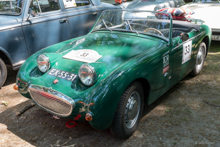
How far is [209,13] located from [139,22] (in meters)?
3.93

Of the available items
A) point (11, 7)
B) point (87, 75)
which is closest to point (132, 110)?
point (87, 75)

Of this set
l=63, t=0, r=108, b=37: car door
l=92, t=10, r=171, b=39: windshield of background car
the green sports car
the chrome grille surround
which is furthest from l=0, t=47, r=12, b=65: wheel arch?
l=92, t=10, r=171, b=39: windshield of background car

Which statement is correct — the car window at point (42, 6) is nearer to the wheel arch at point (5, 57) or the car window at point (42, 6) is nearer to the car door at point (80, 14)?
the car door at point (80, 14)

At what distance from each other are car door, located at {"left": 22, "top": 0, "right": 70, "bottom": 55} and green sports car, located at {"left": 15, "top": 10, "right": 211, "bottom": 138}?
3.85 feet

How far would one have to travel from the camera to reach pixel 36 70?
9.83ft

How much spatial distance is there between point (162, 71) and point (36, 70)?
169 centimetres

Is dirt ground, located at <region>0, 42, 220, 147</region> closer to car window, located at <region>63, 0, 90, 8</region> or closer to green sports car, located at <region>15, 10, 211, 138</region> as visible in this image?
green sports car, located at <region>15, 10, 211, 138</region>

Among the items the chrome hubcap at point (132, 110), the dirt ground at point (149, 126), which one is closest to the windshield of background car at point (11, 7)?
the dirt ground at point (149, 126)

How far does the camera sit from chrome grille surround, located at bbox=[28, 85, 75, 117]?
2.41 metres

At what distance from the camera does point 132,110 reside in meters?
2.74

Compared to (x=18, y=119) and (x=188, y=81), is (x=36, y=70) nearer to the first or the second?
(x=18, y=119)

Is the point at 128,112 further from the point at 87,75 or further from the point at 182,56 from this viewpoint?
the point at 182,56

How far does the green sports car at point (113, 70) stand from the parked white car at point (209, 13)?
7.84 ft

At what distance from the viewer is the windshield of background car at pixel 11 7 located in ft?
14.5
